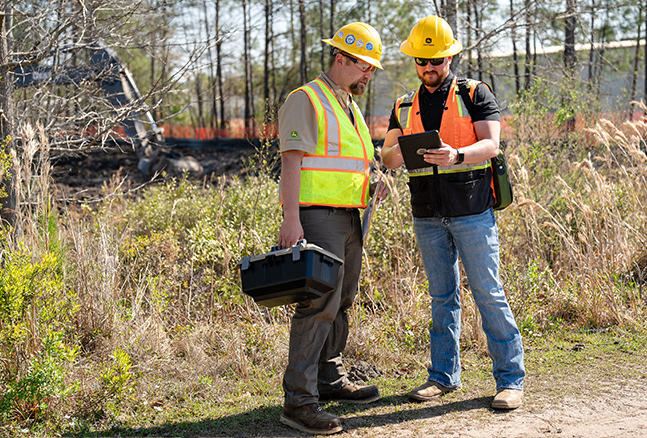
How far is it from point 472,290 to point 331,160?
4.04ft

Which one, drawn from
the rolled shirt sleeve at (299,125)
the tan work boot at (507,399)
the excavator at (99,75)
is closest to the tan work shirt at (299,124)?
the rolled shirt sleeve at (299,125)

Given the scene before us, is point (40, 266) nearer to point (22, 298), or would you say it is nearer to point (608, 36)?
point (22, 298)

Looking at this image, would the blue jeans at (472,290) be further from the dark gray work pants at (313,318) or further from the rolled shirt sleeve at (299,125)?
the rolled shirt sleeve at (299,125)

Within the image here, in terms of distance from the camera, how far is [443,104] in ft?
12.4

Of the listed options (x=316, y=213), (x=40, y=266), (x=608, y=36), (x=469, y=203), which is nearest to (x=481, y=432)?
(x=469, y=203)

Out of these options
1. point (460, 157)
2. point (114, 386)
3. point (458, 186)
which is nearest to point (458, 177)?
point (458, 186)

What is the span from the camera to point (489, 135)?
143 inches

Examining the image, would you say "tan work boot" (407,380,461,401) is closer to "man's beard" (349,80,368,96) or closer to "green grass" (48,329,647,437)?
"green grass" (48,329,647,437)

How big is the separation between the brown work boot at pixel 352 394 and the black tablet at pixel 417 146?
4.85 feet

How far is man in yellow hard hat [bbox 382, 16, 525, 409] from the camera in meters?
3.68

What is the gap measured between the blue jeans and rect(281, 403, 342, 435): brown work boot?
91cm

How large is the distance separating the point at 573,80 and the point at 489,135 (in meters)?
6.81

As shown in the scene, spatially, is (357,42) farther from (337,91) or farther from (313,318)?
(313,318)

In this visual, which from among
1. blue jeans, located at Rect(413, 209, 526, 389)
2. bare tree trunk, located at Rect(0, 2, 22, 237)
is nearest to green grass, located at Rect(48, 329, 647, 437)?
blue jeans, located at Rect(413, 209, 526, 389)
